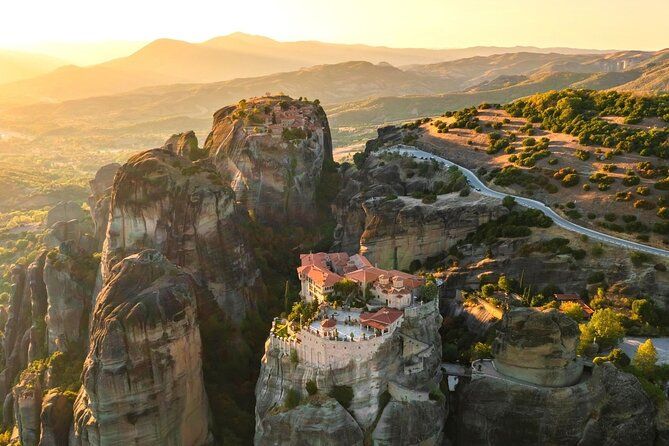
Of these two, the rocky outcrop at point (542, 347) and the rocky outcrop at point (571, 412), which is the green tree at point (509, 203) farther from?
the rocky outcrop at point (571, 412)

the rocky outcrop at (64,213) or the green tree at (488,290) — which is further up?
the green tree at (488,290)

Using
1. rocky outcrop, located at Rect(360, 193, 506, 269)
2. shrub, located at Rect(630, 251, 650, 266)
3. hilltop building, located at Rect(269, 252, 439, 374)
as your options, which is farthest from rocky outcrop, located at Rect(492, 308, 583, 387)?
rocky outcrop, located at Rect(360, 193, 506, 269)

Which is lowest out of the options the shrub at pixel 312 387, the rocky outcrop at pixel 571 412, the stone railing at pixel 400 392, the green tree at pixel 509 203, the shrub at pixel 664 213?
the rocky outcrop at pixel 571 412

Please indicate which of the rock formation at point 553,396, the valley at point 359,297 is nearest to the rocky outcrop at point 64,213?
the valley at point 359,297

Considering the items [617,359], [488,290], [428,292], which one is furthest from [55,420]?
[617,359]

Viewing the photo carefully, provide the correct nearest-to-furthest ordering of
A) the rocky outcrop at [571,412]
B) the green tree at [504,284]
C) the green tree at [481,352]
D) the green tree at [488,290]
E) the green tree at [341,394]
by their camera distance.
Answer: the green tree at [341,394]
the rocky outcrop at [571,412]
the green tree at [481,352]
the green tree at [504,284]
the green tree at [488,290]

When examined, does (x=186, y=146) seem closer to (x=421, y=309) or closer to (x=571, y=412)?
(x=421, y=309)
